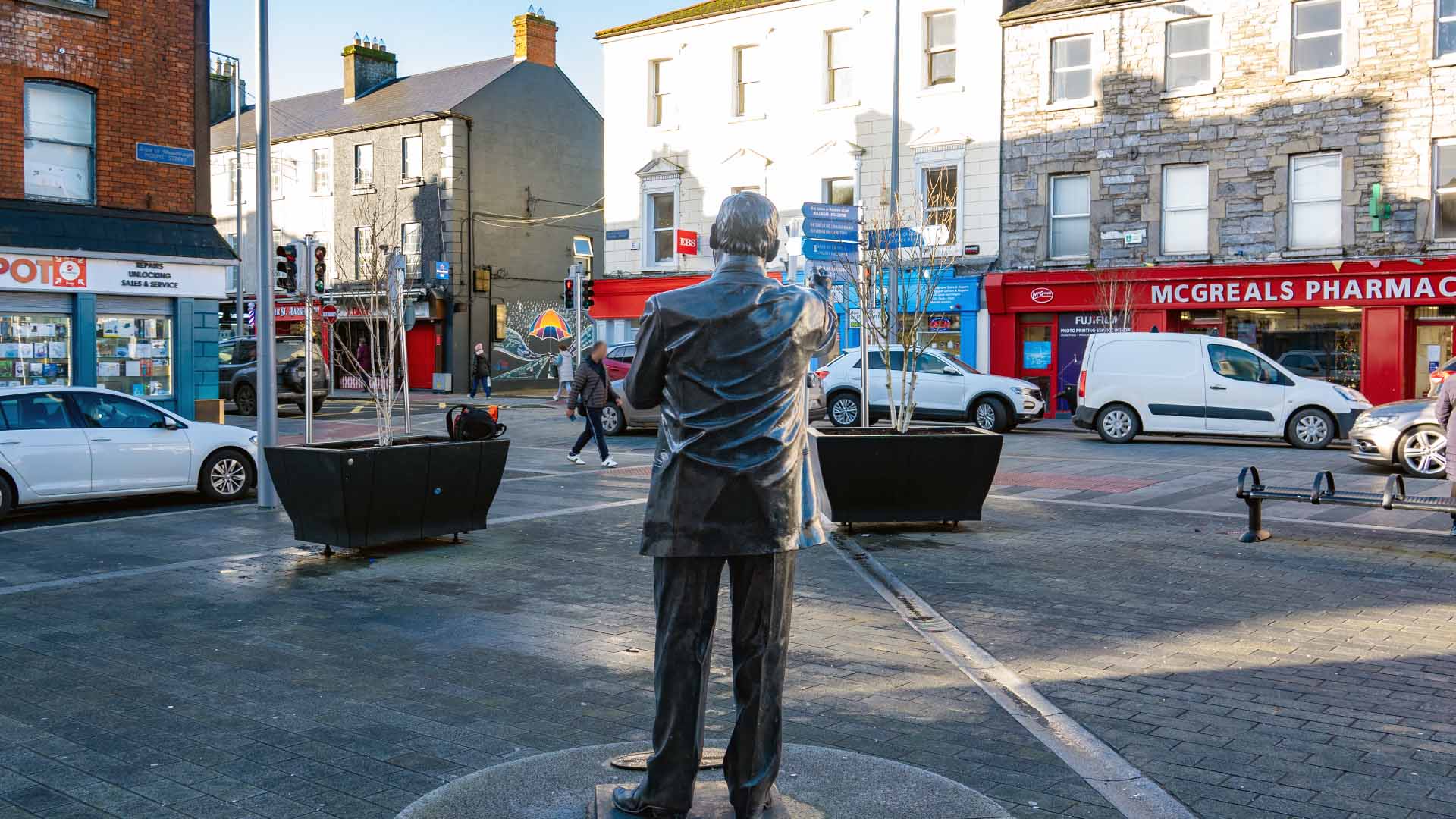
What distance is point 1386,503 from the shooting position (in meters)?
9.73

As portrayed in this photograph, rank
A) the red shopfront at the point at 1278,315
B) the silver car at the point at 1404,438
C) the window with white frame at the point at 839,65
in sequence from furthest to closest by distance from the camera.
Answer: the window with white frame at the point at 839,65
the red shopfront at the point at 1278,315
the silver car at the point at 1404,438

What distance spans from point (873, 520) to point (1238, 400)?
1223cm

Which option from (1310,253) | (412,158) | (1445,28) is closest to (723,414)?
(1310,253)

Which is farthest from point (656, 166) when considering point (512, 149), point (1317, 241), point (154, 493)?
point (154, 493)

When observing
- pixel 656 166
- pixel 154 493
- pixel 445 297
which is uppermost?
pixel 656 166

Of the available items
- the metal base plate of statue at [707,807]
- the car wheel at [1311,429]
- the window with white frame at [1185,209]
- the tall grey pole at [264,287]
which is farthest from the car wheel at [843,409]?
the metal base plate of statue at [707,807]

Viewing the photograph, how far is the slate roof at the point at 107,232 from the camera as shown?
63.2 feet

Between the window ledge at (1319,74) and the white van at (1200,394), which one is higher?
the window ledge at (1319,74)

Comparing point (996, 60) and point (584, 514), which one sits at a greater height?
point (996, 60)

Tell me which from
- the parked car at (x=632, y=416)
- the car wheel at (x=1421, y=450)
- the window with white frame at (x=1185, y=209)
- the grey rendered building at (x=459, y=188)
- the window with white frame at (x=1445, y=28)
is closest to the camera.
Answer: the car wheel at (x=1421, y=450)

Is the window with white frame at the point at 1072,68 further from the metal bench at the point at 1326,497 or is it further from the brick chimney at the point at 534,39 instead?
the brick chimney at the point at 534,39

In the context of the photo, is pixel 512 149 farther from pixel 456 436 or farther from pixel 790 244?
pixel 456 436

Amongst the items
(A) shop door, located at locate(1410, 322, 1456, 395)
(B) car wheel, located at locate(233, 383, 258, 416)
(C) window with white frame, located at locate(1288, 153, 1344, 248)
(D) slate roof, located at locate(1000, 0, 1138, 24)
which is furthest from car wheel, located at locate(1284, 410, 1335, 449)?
(B) car wheel, located at locate(233, 383, 258, 416)

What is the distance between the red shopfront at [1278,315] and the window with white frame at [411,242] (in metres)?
20.8
